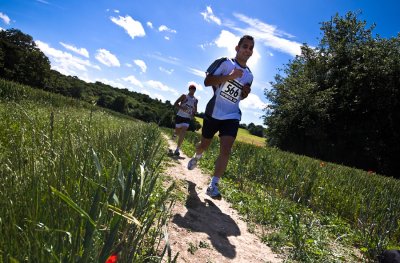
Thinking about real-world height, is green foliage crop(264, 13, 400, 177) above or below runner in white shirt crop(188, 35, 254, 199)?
above

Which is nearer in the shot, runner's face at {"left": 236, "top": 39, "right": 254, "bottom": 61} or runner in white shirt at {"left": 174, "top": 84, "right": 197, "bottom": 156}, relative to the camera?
runner's face at {"left": 236, "top": 39, "right": 254, "bottom": 61}

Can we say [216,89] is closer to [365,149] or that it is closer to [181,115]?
[181,115]

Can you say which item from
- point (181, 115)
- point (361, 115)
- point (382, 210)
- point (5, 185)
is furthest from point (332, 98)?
point (5, 185)

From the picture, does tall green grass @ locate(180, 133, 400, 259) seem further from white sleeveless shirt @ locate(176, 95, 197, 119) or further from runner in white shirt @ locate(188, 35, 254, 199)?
white sleeveless shirt @ locate(176, 95, 197, 119)

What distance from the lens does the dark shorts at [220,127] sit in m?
5.93

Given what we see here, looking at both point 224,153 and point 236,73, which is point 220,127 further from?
point 236,73

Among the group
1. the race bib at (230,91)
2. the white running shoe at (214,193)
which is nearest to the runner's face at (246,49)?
the race bib at (230,91)

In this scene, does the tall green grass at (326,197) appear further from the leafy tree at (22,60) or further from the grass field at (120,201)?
the leafy tree at (22,60)

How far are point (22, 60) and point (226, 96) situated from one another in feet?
254

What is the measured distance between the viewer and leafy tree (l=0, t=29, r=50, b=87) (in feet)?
228

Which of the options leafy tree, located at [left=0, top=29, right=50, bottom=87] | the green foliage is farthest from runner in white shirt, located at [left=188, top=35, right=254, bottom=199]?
leafy tree, located at [left=0, top=29, right=50, bottom=87]

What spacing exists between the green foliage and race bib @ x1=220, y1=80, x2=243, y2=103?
85.6ft

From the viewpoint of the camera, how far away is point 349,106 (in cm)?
3098

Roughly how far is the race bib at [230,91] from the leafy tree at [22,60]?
233 ft
